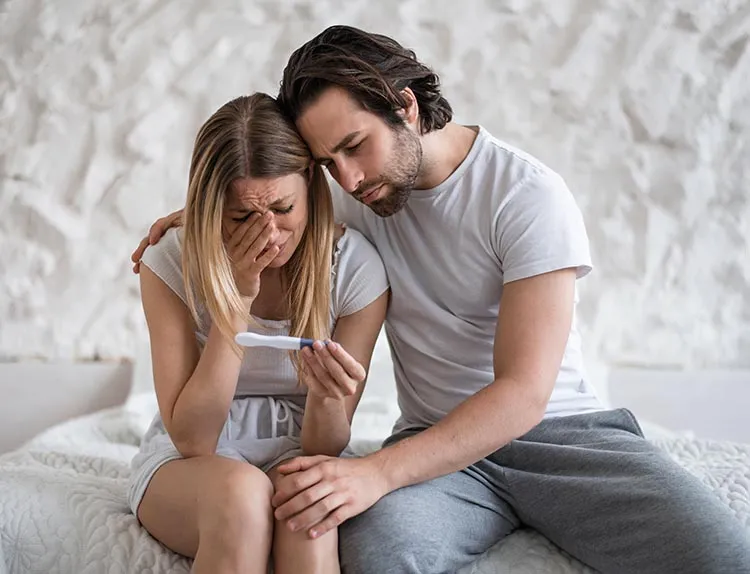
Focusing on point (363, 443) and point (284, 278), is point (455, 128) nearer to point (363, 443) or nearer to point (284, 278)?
point (284, 278)

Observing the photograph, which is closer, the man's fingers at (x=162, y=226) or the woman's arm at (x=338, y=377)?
the woman's arm at (x=338, y=377)

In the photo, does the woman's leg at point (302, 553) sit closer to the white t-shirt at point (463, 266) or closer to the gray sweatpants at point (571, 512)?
the gray sweatpants at point (571, 512)

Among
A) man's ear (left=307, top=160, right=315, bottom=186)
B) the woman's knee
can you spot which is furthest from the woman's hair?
the woman's knee

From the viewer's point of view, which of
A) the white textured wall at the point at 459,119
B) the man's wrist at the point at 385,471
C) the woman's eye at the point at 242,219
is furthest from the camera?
the white textured wall at the point at 459,119

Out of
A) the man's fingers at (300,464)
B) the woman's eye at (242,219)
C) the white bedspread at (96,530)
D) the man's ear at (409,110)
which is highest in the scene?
the man's ear at (409,110)

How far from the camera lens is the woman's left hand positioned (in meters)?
1.25

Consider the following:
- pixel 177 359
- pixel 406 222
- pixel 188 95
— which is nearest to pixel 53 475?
pixel 177 359

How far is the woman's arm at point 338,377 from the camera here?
127 centimetres

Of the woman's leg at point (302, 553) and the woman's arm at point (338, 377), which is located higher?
the woman's arm at point (338, 377)

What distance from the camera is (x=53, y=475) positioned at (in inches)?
61.5

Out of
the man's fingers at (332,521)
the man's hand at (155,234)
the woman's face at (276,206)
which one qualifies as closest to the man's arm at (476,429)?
the man's fingers at (332,521)

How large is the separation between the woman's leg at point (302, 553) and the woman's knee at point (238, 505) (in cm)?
2

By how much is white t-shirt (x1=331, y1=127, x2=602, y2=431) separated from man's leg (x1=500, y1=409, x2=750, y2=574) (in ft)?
0.27

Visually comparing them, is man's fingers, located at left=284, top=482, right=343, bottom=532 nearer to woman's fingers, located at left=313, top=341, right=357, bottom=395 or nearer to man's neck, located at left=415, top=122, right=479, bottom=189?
woman's fingers, located at left=313, top=341, right=357, bottom=395
